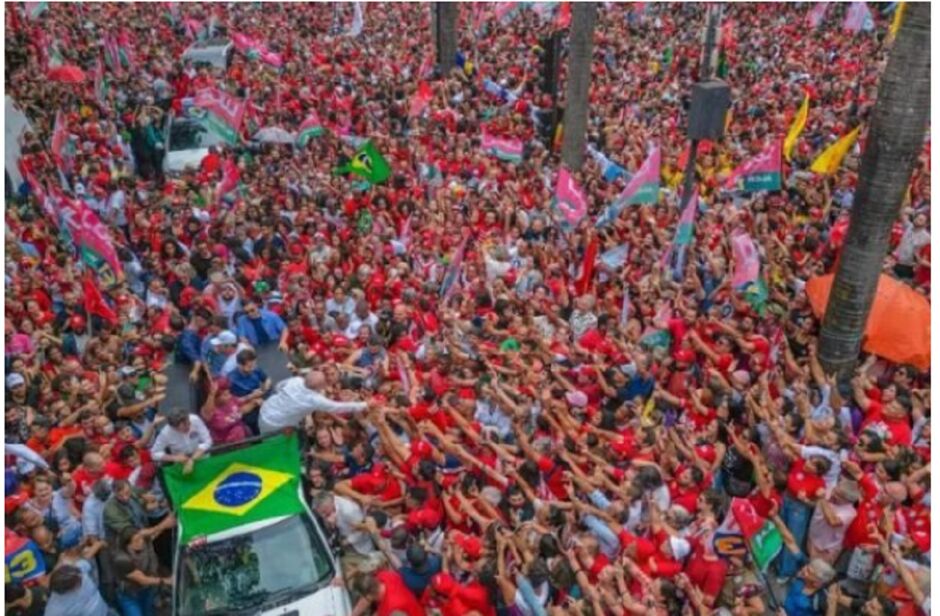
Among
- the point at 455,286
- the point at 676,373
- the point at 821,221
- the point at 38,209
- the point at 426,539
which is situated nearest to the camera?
the point at 426,539

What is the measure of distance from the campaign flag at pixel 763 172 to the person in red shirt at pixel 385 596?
7295 millimetres

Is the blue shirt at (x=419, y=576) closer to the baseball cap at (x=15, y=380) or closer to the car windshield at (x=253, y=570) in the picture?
the car windshield at (x=253, y=570)

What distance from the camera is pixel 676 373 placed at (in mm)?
8141

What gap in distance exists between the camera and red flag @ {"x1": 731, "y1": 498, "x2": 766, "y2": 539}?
579 centimetres

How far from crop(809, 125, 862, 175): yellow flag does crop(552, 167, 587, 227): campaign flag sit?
3.19 m

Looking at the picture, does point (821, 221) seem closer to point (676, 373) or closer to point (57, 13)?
point (676, 373)

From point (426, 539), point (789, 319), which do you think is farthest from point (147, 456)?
point (789, 319)

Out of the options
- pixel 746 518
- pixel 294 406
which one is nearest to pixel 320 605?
pixel 294 406

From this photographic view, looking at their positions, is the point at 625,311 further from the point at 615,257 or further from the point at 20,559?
the point at 20,559

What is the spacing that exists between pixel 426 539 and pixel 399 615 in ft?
2.67

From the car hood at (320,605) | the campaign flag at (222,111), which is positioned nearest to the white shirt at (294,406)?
the car hood at (320,605)

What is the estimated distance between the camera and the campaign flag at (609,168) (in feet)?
47.0

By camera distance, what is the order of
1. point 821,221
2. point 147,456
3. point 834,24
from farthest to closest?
point 834,24 < point 821,221 < point 147,456

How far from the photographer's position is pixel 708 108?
10.9 meters
